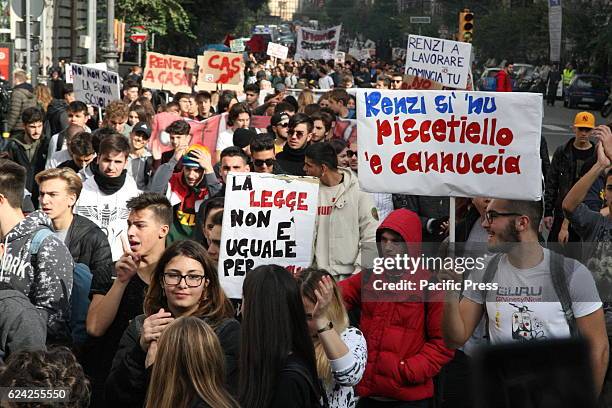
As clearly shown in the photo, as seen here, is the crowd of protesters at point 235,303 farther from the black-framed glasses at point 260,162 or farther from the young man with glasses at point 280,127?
the young man with glasses at point 280,127

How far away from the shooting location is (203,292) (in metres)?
4.95

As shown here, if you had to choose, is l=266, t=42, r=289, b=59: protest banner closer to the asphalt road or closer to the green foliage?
the asphalt road

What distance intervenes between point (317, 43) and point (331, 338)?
32675 mm

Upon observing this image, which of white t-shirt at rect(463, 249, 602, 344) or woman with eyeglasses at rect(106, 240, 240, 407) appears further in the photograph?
white t-shirt at rect(463, 249, 602, 344)

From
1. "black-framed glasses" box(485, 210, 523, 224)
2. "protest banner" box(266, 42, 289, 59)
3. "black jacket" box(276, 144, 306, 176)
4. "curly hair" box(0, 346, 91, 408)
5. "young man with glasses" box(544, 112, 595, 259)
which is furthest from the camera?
"protest banner" box(266, 42, 289, 59)

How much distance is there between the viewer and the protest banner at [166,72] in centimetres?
1919

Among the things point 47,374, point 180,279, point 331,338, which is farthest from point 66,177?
point 47,374

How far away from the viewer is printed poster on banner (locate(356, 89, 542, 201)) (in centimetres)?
632

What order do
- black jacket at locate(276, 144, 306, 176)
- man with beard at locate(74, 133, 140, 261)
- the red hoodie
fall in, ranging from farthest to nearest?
black jacket at locate(276, 144, 306, 176)
man with beard at locate(74, 133, 140, 261)
the red hoodie

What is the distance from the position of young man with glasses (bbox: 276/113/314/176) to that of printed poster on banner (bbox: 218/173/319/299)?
11.1 feet

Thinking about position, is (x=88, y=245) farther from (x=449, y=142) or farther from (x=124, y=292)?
(x=449, y=142)

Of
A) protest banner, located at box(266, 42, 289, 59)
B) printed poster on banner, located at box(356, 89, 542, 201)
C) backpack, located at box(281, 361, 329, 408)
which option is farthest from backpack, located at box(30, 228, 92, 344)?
protest banner, located at box(266, 42, 289, 59)

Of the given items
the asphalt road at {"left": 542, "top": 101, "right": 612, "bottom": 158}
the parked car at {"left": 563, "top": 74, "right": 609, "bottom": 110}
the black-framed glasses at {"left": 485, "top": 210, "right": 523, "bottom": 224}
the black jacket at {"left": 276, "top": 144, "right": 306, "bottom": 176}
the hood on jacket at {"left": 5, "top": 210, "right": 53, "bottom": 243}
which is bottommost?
the asphalt road at {"left": 542, "top": 101, "right": 612, "bottom": 158}

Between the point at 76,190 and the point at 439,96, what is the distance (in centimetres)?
203
